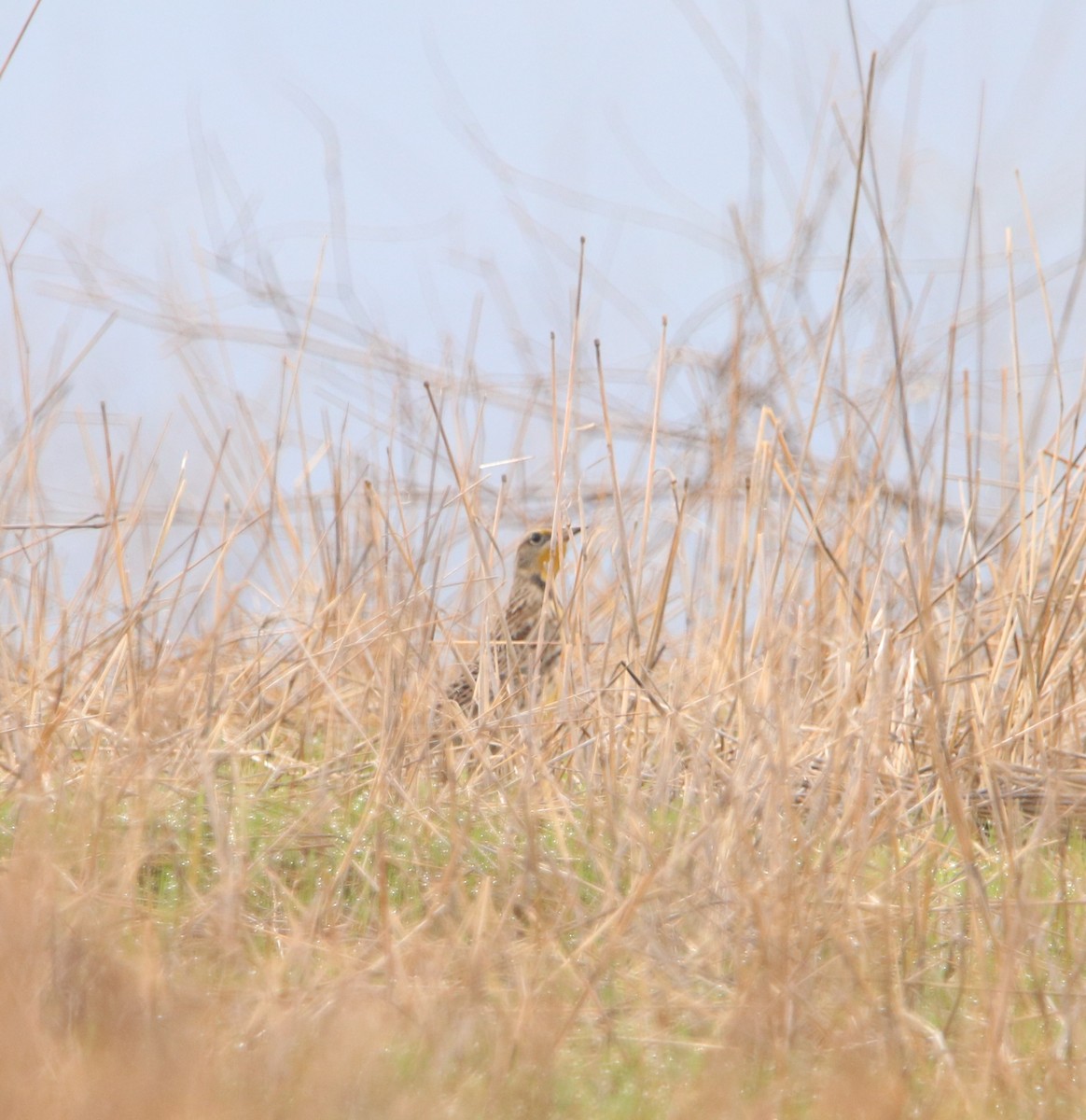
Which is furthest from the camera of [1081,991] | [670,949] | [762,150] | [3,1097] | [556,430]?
[762,150]

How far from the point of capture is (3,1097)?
59.0 inches

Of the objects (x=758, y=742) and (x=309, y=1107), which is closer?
(x=309, y=1107)

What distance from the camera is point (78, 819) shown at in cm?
245

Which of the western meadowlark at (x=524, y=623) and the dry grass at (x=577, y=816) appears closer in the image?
the dry grass at (x=577, y=816)

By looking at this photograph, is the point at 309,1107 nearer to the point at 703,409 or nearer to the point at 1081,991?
the point at 1081,991

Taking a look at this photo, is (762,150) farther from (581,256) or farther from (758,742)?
(758,742)

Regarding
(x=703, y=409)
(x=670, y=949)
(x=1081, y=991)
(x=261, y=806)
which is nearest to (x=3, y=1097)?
(x=670, y=949)

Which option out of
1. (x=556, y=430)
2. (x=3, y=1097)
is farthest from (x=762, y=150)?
(x=3, y=1097)

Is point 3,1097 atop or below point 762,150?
below

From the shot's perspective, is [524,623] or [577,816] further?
[524,623]

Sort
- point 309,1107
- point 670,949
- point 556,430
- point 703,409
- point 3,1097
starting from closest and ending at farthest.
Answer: point 3,1097, point 309,1107, point 670,949, point 556,430, point 703,409

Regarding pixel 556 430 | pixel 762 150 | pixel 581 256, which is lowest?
pixel 556 430

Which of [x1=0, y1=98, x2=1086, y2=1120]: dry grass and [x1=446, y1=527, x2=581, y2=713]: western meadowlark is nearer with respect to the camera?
[x1=0, y1=98, x2=1086, y2=1120]: dry grass

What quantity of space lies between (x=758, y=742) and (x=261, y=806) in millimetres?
1074
